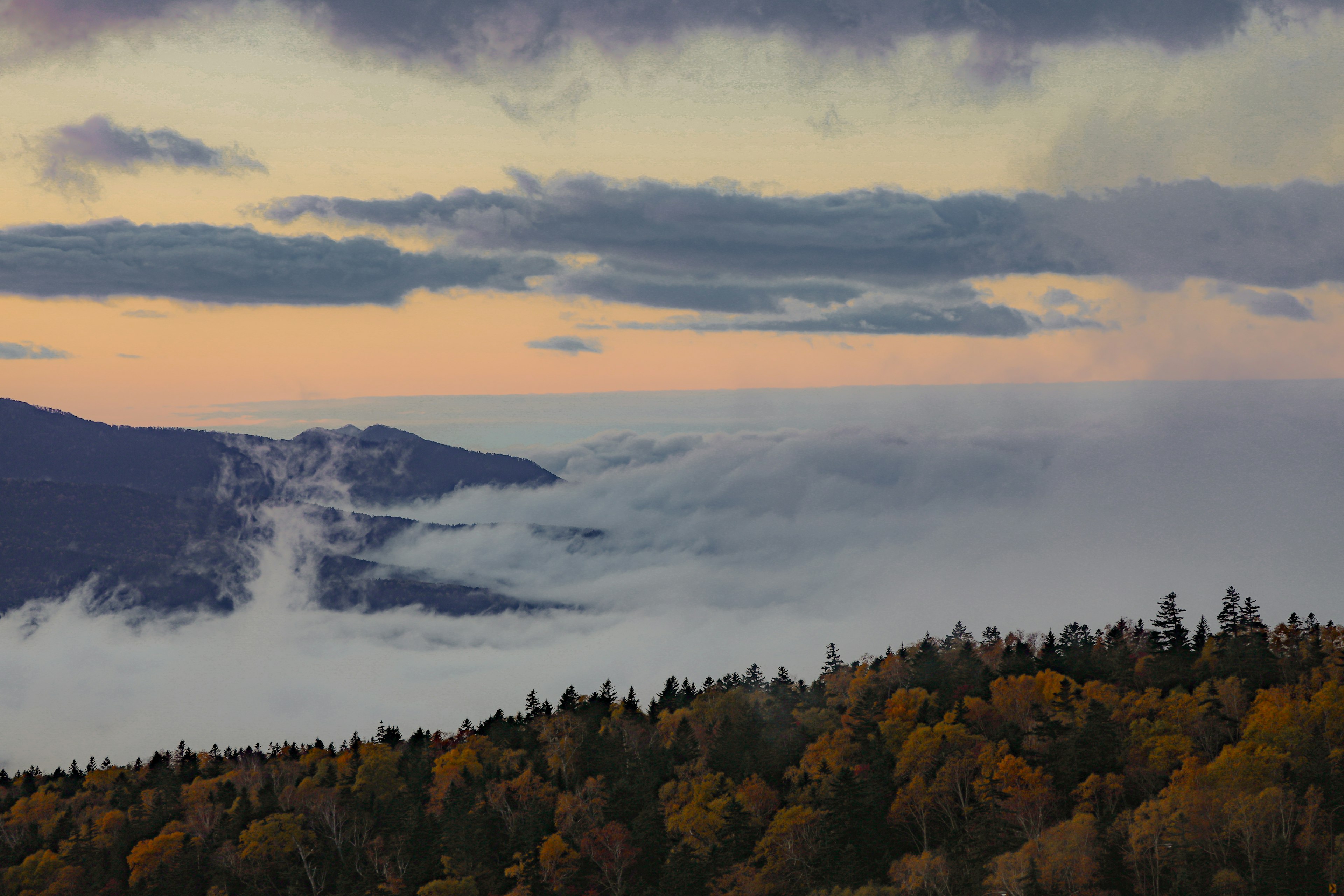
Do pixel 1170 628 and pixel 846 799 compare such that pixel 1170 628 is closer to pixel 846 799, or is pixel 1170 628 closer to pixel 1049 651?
pixel 1049 651

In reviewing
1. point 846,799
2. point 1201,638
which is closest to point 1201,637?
point 1201,638

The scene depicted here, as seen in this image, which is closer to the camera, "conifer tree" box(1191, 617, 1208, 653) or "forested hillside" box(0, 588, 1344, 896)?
"forested hillside" box(0, 588, 1344, 896)

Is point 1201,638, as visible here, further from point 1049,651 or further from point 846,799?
point 846,799

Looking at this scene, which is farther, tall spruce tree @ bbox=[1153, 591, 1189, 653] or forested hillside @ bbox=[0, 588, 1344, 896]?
tall spruce tree @ bbox=[1153, 591, 1189, 653]

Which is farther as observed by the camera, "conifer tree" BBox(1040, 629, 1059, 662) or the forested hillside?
"conifer tree" BBox(1040, 629, 1059, 662)

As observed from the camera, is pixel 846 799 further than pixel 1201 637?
No

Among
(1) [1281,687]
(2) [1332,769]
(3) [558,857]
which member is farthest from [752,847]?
(1) [1281,687]

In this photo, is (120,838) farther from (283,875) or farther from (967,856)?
(967,856)

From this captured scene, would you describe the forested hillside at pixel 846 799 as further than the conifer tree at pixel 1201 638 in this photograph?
No

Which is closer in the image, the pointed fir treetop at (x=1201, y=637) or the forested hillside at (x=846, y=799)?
the forested hillside at (x=846, y=799)
